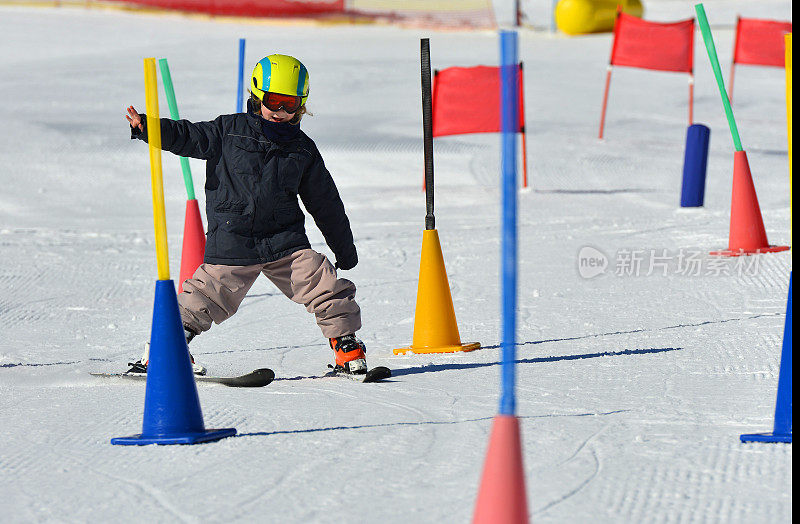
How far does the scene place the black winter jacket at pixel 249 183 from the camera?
5.39 m

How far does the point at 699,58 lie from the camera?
2206 cm

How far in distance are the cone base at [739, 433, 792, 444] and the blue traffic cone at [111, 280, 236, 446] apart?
5.40 ft

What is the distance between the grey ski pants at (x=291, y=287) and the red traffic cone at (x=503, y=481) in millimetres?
2501

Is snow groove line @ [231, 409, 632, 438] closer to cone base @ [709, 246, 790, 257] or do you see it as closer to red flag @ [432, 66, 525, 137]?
cone base @ [709, 246, 790, 257]

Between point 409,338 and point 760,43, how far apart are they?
12009mm

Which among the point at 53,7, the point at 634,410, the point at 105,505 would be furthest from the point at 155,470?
the point at 53,7

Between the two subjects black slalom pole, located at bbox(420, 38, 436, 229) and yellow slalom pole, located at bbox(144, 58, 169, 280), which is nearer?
yellow slalom pole, located at bbox(144, 58, 169, 280)

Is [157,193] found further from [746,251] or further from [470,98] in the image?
[470,98]

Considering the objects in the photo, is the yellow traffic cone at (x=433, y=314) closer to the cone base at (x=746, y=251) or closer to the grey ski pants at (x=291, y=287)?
the grey ski pants at (x=291, y=287)

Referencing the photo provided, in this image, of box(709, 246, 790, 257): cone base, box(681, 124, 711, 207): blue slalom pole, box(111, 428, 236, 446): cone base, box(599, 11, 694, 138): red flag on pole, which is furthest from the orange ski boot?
box(599, 11, 694, 138): red flag on pole

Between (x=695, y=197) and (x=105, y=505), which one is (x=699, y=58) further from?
(x=105, y=505)

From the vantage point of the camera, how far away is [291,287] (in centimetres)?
559

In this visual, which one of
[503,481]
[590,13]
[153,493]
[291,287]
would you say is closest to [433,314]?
[291,287]

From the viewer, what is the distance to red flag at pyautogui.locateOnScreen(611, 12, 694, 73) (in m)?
15.7
